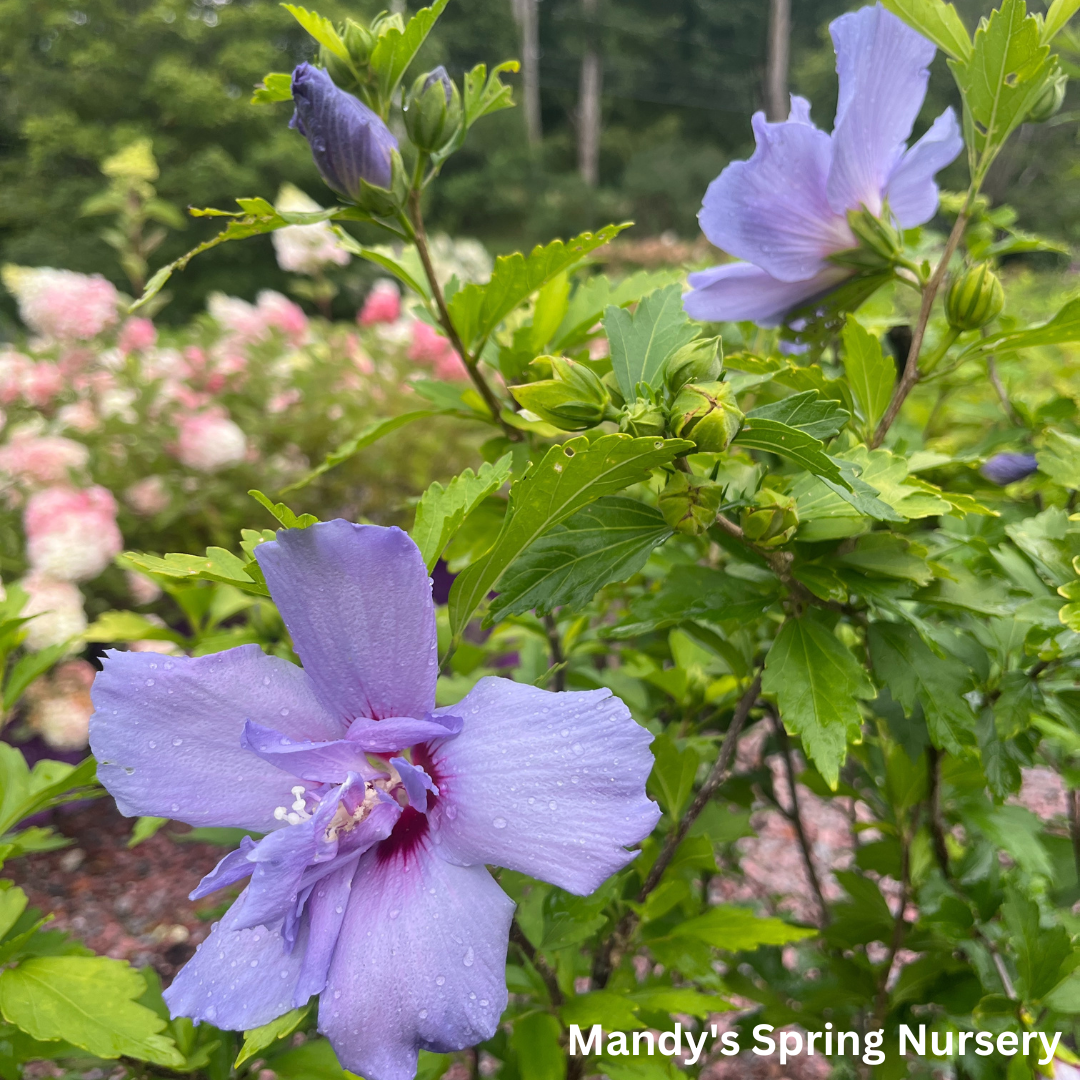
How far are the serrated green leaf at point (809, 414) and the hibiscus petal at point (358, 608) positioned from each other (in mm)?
251

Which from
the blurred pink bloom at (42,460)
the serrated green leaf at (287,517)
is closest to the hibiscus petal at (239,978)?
the serrated green leaf at (287,517)

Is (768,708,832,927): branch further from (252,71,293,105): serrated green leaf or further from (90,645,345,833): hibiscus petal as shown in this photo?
(252,71,293,105): serrated green leaf

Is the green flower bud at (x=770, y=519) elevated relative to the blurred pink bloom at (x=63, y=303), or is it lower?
elevated

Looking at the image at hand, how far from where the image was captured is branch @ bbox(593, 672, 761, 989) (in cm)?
66

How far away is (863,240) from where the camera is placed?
0.67 m

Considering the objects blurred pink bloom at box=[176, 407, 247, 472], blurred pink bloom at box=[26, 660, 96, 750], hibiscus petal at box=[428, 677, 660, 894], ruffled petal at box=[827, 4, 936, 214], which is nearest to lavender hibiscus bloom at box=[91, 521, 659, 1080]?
hibiscus petal at box=[428, 677, 660, 894]

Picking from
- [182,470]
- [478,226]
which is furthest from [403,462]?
[478,226]

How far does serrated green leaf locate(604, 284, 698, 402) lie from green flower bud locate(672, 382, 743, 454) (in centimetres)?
7

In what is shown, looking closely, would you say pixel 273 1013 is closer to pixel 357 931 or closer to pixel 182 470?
pixel 357 931

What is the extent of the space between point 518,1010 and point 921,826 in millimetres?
614

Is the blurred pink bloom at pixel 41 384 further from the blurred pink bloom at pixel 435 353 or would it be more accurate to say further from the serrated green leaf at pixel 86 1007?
the serrated green leaf at pixel 86 1007

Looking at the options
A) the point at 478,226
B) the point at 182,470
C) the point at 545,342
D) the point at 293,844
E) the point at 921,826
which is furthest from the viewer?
the point at 478,226

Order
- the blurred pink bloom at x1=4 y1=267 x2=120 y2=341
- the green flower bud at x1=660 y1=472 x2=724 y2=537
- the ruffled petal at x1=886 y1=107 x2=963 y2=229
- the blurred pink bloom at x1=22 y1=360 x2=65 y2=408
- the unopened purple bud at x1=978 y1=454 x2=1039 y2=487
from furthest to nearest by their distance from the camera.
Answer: the blurred pink bloom at x1=4 y1=267 x2=120 y2=341, the blurred pink bloom at x1=22 y1=360 x2=65 y2=408, the unopened purple bud at x1=978 y1=454 x2=1039 y2=487, the ruffled petal at x1=886 y1=107 x2=963 y2=229, the green flower bud at x1=660 y1=472 x2=724 y2=537

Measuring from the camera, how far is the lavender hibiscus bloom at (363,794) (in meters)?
0.41
